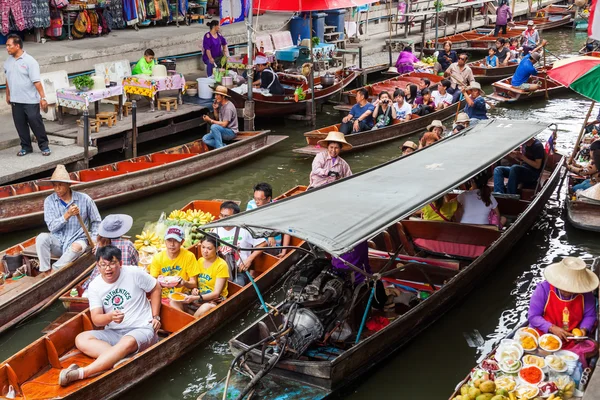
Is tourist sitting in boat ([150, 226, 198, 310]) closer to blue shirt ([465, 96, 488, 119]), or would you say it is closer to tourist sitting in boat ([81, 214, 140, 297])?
tourist sitting in boat ([81, 214, 140, 297])

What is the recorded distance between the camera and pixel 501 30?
2577 centimetres

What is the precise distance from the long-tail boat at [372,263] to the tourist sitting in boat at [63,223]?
263 cm

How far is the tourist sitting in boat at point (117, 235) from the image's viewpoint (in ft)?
23.0

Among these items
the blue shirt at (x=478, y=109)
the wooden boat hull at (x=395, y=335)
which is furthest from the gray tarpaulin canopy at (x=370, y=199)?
the blue shirt at (x=478, y=109)

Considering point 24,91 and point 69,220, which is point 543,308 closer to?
point 69,220

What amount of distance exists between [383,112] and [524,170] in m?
Answer: 4.19

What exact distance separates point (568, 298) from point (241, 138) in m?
7.89

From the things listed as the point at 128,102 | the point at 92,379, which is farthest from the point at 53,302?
the point at 128,102

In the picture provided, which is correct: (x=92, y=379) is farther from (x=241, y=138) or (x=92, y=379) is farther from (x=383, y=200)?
(x=241, y=138)

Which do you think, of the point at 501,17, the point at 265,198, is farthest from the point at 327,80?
the point at 501,17

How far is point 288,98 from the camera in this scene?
15133mm

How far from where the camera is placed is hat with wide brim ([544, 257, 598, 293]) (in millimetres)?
5848

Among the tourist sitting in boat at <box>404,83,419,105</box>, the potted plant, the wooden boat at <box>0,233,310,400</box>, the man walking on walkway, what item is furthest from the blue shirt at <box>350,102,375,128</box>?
the wooden boat at <box>0,233,310,400</box>

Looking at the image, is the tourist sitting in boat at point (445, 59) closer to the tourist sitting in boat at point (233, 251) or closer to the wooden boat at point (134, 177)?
the wooden boat at point (134, 177)
